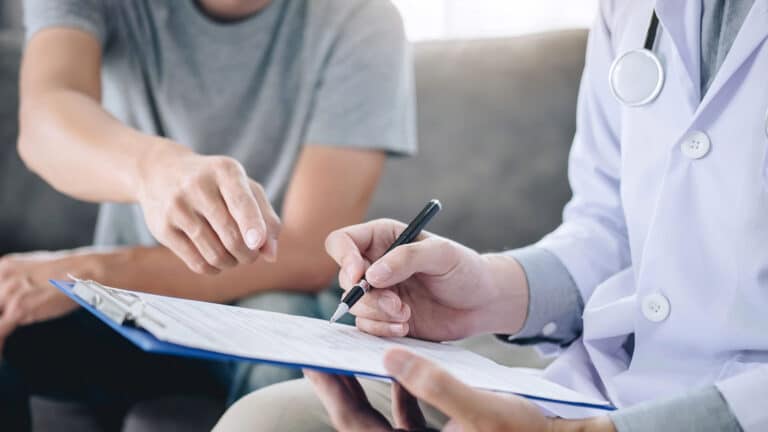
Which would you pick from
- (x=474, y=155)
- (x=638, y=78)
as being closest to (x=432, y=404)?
(x=638, y=78)

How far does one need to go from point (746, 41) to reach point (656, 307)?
0.23m

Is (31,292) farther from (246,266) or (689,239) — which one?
(689,239)

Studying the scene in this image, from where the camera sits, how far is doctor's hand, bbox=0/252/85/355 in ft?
3.28

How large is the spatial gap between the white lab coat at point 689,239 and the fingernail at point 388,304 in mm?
188

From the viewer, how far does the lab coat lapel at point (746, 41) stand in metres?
0.62

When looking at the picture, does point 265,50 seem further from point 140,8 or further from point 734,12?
point 734,12

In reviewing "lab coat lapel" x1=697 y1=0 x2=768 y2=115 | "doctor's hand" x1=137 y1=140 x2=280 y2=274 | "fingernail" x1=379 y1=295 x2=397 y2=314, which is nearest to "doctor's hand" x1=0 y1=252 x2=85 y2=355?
"doctor's hand" x1=137 y1=140 x2=280 y2=274

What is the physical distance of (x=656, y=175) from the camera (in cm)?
68

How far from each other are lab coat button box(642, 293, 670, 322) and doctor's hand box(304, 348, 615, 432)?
0.47ft

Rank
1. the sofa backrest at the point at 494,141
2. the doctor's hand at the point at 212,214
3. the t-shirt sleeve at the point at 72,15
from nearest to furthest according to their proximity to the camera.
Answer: the doctor's hand at the point at 212,214 < the t-shirt sleeve at the point at 72,15 < the sofa backrest at the point at 494,141

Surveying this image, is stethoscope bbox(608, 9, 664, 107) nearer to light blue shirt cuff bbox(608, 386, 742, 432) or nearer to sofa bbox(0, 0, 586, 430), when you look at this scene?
light blue shirt cuff bbox(608, 386, 742, 432)

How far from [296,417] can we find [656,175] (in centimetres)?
37

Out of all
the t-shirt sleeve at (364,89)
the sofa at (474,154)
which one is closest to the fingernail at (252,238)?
the t-shirt sleeve at (364,89)

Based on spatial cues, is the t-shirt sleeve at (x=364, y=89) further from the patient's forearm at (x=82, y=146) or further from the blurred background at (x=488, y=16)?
the blurred background at (x=488, y=16)
